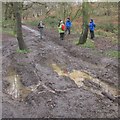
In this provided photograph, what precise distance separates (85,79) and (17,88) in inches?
123

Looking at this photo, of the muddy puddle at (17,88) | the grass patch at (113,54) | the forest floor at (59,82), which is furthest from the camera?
the grass patch at (113,54)

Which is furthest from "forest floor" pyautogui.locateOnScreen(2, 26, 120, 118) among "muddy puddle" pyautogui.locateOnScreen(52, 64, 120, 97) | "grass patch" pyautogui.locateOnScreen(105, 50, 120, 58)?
"grass patch" pyautogui.locateOnScreen(105, 50, 120, 58)

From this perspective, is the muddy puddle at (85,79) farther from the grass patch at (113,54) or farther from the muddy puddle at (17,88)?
the grass patch at (113,54)

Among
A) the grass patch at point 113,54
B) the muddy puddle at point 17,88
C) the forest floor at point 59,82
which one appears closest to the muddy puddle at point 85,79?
the forest floor at point 59,82

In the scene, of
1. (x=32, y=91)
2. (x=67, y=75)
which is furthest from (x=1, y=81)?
(x=67, y=75)

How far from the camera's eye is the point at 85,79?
14031mm

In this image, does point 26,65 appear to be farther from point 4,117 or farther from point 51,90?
point 4,117

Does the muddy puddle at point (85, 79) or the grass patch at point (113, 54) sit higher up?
the grass patch at point (113, 54)

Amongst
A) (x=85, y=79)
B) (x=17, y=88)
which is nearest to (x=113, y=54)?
(x=85, y=79)

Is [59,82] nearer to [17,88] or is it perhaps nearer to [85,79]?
[85,79]

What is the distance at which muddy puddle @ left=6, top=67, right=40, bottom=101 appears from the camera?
12200mm

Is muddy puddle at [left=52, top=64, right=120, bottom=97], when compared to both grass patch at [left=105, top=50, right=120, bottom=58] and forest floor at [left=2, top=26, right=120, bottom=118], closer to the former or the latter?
forest floor at [left=2, top=26, right=120, bottom=118]

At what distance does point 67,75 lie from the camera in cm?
1450

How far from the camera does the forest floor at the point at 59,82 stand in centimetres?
1059
